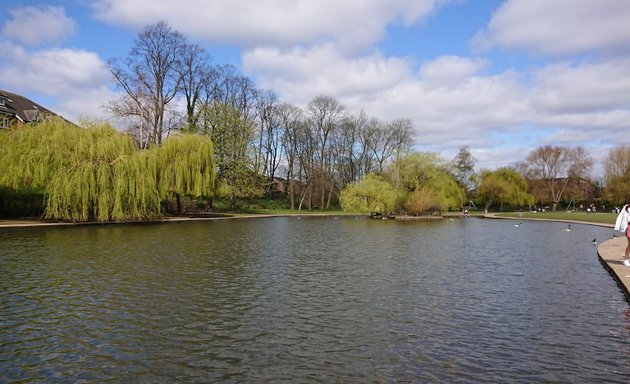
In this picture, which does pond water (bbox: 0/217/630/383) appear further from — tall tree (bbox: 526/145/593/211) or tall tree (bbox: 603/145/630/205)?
tall tree (bbox: 526/145/593/211)

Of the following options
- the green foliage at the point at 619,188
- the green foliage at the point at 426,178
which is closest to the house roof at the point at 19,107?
the green foliage at the point at 426,178

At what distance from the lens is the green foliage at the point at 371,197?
1784 inches

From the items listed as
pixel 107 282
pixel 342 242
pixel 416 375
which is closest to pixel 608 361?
pixel 416 375

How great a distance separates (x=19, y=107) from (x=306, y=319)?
181 ft

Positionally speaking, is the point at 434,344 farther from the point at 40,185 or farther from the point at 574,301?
the point at 40,185

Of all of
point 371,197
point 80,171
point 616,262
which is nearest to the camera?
point 616,262

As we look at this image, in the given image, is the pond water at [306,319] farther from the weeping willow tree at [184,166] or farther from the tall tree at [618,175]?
the tall tree at [618,175]

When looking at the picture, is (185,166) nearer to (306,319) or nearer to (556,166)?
(306,319)

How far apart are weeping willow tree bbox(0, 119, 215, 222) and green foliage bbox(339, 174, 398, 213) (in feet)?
67.0

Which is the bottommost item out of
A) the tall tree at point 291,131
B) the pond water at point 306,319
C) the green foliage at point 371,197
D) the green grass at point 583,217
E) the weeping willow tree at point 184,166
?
the pond water at point 306,319

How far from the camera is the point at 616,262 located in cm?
1419

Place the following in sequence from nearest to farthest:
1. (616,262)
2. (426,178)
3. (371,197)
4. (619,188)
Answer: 1. (616,262)
2. (371,197)
3. (426,178)
4. (619,188)

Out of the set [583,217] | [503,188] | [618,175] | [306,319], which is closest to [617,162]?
[618,175]

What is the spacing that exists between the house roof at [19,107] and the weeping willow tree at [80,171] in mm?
21505
